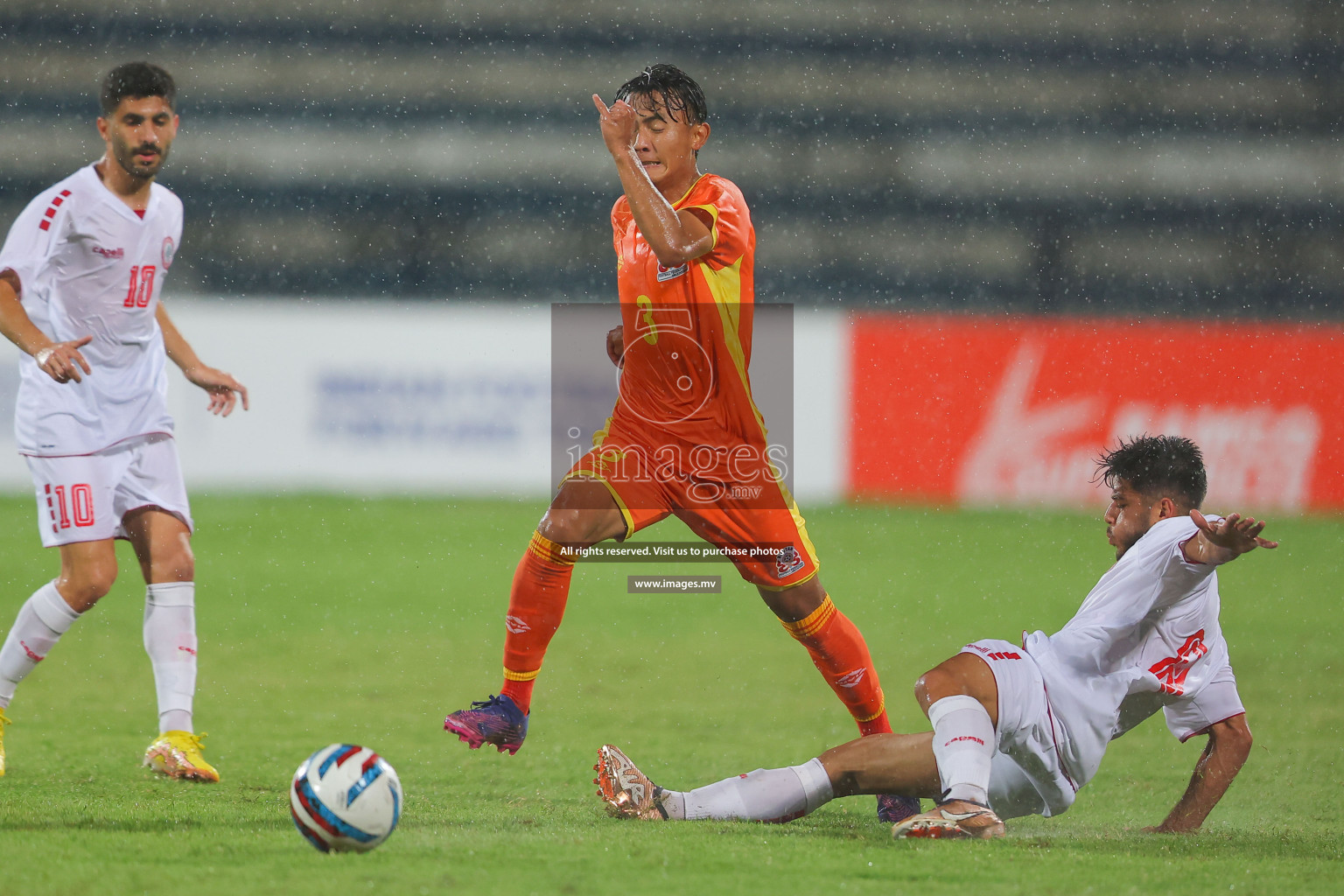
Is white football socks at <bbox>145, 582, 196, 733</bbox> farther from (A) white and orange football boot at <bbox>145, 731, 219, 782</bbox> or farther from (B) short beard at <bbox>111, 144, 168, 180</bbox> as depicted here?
(B) short beard at <bbox>111, 144, 168, 180</bbox>

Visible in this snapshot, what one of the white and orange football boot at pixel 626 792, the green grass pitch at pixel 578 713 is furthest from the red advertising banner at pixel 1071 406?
the white and orange football boot at pixel 626 792

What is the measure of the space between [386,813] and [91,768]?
163cm

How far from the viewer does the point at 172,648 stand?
4059 millimetres

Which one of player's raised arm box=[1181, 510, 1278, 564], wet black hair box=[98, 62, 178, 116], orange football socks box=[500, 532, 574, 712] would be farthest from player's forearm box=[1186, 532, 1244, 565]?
wet black hair box=[98, 62, 178, 116]

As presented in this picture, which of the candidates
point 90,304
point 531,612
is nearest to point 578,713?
point 531,612

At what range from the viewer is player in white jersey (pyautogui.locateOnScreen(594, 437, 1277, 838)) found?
3.22m

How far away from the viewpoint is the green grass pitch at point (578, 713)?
9.39ft

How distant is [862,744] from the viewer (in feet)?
11.2

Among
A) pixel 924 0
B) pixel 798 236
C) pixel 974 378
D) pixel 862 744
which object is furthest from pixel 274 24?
pixel 862 744

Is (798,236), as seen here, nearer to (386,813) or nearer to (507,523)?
(507,523)

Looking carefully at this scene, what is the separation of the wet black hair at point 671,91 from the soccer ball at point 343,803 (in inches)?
74.5

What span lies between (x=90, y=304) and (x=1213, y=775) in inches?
135

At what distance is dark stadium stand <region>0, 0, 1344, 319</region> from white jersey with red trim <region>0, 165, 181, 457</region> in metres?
10.5

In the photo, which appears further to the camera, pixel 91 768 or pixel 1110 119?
pixel 1110 119
